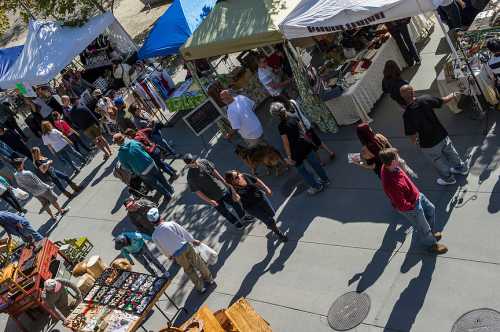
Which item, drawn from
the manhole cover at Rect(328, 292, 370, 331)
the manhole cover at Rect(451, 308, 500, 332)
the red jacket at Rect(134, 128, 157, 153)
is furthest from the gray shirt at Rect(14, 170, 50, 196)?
the manhole cover at Rect(451, 308, 500, 332)

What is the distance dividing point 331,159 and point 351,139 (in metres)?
0.67

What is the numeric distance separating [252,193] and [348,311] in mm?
2211

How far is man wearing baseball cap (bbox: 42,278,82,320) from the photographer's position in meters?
8.72

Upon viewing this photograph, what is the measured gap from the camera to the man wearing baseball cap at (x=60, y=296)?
8.72 meters

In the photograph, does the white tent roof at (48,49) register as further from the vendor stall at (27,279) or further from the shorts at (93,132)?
the vendor stall at (27,279)

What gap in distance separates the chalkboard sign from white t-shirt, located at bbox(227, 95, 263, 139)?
7.03 ft

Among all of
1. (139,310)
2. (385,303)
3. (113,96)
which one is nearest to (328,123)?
(385,303)

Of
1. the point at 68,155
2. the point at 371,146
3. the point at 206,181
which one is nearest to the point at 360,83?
the point at 371,146

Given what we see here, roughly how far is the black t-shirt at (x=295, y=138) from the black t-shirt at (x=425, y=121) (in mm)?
1724

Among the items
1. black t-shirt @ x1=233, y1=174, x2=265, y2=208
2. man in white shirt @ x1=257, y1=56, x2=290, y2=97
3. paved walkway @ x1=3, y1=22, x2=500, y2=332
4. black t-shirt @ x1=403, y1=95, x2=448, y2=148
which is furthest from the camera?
man in white shirt @ x1=257, y1=56, x2=290, y2=97

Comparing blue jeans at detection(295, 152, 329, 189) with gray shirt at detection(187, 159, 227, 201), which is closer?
gray shirt at detection(187, 159, 227, 201)

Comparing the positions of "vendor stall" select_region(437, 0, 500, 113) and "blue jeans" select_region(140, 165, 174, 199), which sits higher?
"blue jeans" select_region(140, 165, 174, 199)

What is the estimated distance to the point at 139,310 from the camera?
7.00 meters

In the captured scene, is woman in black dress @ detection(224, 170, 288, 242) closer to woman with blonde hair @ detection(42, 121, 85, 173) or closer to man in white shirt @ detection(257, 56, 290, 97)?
man in white shirt @ detection(257, 56, 290, 97)
